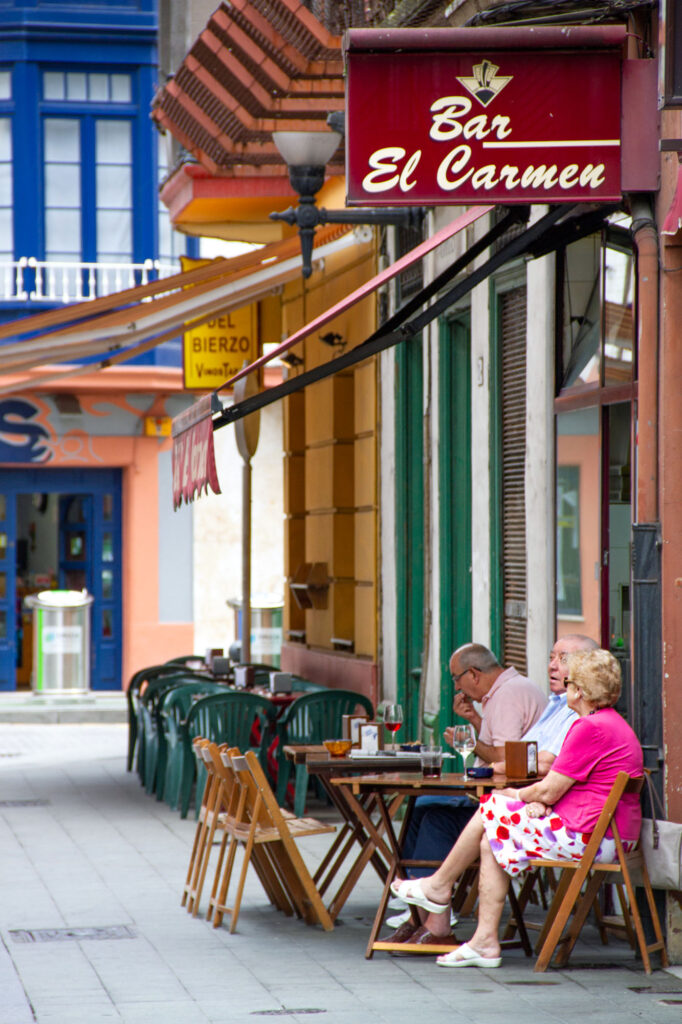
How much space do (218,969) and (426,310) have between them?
3.31 m

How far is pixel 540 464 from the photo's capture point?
927cm

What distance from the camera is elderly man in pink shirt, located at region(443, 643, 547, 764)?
8.13m

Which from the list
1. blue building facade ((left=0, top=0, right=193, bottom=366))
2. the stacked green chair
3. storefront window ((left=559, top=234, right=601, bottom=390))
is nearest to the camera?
storefront window ((left=559, top=234, right=601, bottom=390))

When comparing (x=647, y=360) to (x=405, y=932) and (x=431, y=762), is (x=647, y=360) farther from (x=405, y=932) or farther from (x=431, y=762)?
(x=405, y=932)

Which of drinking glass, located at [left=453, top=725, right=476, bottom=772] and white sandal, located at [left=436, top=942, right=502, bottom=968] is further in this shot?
drinking glass, located at [left=453, top=725, right=476, bottom=772]

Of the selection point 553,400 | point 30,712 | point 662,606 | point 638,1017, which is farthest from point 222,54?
point 30,712

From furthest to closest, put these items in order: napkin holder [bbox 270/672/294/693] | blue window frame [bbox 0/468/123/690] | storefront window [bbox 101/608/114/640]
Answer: storefront window [bbox 101/608/114/640] < blue window frame [bbox 0/468/123/690] < napkin holder [bbox 270/672/294/693]

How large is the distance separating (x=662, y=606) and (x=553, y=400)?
7.13 ft

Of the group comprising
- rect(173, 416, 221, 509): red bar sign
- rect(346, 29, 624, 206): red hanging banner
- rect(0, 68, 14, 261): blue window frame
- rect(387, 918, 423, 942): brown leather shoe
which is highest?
rect(0, 68, 14, 261): blue window frame

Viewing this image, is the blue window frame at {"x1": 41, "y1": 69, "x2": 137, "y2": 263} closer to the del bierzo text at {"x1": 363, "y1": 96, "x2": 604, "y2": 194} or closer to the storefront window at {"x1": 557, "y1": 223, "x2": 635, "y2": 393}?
the storefront window at {"x1": 557, "y1": 223, "x2": 635, "y2": 393}

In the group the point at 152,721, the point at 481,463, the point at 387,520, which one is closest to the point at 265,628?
the point at 152,721

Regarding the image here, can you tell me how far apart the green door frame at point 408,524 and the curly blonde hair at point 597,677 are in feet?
17.0

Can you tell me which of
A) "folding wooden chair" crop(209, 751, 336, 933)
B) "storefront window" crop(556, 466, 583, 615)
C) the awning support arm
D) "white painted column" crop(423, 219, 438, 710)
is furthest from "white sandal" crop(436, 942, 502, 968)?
"white painted column" crop(423, 219, 438, 710)

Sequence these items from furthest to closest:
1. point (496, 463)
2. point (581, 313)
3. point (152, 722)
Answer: point (152, 722)
point (496, 463)
point (581, 313)
